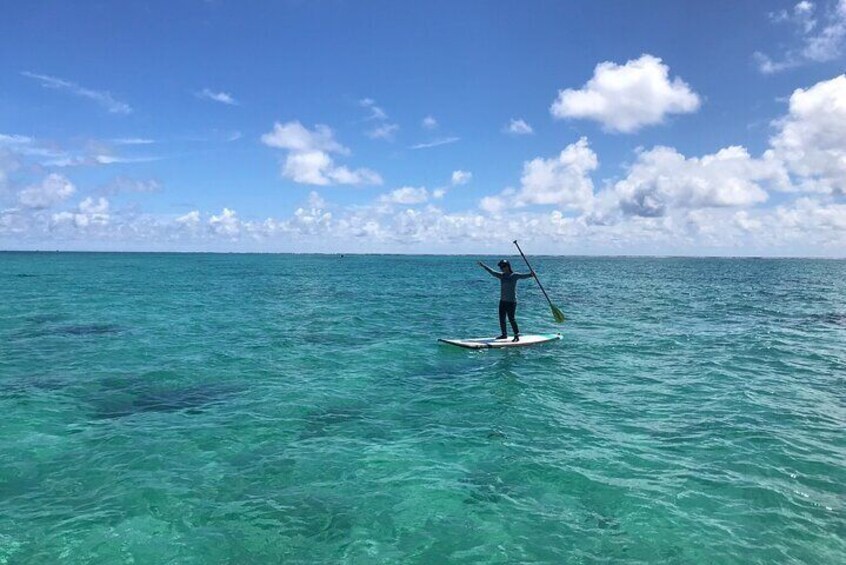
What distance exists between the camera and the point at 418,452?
11.8 m

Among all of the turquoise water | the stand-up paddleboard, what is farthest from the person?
the turquoise water

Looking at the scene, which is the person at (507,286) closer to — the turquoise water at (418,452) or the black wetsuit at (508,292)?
the black wetsuit at (508,292)

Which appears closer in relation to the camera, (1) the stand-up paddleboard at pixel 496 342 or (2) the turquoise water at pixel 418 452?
(2) the turquoise water at pixel 418 452

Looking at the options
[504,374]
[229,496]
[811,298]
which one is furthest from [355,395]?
[811,298]

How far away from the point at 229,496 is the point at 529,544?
5.31 meters

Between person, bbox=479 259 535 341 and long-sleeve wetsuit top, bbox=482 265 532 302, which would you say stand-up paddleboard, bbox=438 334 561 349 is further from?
long-sleeve wetsuit top, bbox=482 265 532 302

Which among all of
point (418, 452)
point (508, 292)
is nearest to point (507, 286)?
point (508, 292)

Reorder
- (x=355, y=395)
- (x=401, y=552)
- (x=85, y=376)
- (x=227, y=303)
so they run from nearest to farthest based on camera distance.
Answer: (x=401, y=552) < (x=355, y=395) < (x=85, y=376) < (x=227, y=303)

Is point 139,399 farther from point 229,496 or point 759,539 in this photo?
point 759,539

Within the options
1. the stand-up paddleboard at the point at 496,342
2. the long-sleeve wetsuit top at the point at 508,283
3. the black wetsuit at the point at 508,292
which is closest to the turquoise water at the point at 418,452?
the stand-up paddleboard at the point at 496,342

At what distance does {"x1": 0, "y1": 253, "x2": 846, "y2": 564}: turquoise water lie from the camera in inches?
324

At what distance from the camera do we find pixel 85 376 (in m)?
18.4

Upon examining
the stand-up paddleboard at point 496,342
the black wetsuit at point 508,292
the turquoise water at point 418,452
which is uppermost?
the black wetsuit at point 508,292

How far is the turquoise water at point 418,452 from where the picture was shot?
8227mm
